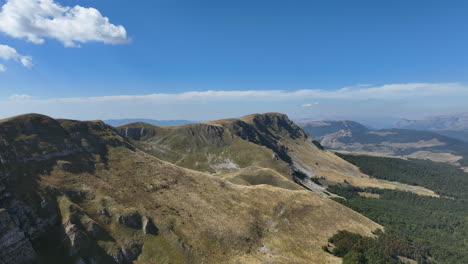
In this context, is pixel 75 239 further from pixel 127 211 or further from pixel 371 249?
pixel 371 249

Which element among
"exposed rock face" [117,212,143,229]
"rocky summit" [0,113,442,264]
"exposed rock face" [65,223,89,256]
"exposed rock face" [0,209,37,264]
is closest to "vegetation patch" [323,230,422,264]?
"rocky summit" [0,113,442,264]

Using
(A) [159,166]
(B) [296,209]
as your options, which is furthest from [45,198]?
(B) [296,209]

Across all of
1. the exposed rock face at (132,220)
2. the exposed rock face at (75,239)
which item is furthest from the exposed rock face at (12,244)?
the exposed rock face at (132,220)

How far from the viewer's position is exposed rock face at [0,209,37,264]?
5675 cm

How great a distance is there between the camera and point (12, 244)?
58.4 metres

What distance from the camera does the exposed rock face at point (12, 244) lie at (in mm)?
56750

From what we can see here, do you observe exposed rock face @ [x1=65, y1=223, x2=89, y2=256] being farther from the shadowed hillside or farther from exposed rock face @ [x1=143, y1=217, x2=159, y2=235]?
exposed rock face @ [x1=143, y1=217, x2=159, y2=235]

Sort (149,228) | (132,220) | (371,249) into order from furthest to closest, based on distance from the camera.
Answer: (371,249) → (149,228) → (132,220)

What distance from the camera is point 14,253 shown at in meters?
57.6

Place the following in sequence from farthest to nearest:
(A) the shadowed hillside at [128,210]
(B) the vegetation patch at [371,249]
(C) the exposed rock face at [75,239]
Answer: (B) the vegetation patch at [371,249], (A) the shadowed hillside at [128,210], (C) the exposed rock face at [75,239]

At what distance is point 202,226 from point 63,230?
143ft

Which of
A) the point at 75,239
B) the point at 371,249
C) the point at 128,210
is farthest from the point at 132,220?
the point at 371,249

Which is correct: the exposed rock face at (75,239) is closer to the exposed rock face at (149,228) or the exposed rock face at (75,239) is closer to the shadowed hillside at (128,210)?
the shadowed hillside at (128,210)

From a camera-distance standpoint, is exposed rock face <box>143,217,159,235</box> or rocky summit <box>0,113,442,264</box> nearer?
rocky summit <box>0,113,442,264</box>
